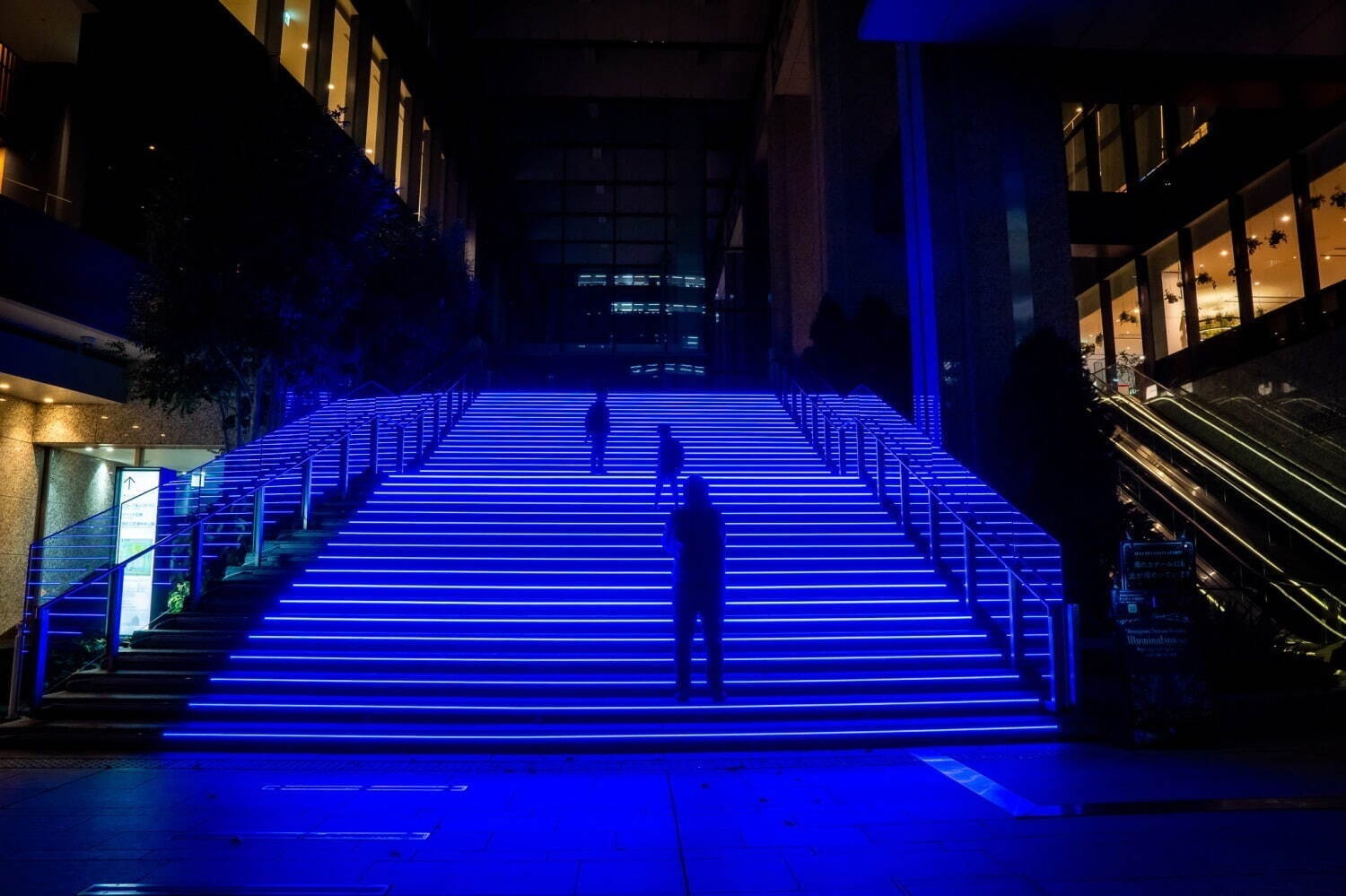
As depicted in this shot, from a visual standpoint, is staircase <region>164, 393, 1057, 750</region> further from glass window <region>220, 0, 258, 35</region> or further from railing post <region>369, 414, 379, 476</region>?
glass window <region>220, 0, 258, 35</region>

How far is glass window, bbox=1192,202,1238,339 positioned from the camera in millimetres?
21719

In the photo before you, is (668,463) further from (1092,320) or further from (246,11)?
(1092,320)

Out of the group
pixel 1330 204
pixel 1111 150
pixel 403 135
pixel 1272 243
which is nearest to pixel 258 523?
pixel 403 135

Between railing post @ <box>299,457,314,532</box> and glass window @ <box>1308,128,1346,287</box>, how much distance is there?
64.6 ft

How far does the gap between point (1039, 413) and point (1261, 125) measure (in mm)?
13801

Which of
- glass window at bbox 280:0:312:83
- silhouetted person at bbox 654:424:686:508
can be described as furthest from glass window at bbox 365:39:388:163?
silhouetted person at bbox 654:424:686:508

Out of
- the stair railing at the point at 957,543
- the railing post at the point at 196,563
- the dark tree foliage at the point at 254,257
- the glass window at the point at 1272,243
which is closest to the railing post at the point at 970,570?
the stair railing at the point at 957,543

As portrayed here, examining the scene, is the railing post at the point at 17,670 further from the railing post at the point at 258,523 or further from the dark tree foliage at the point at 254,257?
the dark tree foliage at the point at 254,257

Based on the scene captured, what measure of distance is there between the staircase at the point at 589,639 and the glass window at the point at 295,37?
38.5 ft

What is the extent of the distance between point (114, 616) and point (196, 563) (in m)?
0.93

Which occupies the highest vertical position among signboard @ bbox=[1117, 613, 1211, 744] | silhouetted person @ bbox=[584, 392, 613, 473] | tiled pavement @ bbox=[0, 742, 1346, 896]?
silhouetted person @ bbox=[584, 392, 613, 473]

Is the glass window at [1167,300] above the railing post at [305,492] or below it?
above

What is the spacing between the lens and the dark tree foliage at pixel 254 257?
11.9 m

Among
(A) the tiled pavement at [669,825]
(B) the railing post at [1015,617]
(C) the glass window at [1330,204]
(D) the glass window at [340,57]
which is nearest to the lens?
(A) the tiled pavement at [669,825]
